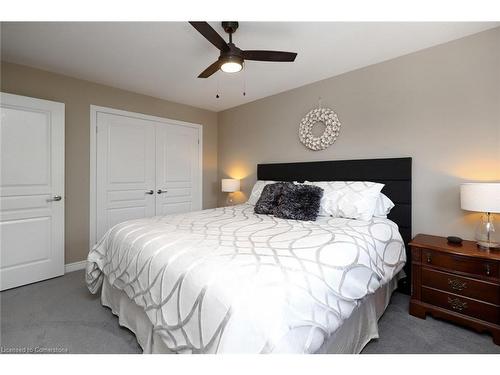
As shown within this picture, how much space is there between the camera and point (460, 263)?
182 cm

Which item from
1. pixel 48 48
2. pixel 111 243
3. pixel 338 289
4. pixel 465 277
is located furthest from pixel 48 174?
pixel 465 277

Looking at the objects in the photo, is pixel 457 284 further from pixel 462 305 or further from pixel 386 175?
pixel 386 175

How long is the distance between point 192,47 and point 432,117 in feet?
7.63

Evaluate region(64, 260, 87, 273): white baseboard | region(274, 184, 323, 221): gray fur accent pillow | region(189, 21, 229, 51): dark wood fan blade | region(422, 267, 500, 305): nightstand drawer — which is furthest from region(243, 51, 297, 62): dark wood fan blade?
region(64, 260, 87, 273): white baseboard

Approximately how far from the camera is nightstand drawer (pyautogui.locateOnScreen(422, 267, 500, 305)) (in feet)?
5.58

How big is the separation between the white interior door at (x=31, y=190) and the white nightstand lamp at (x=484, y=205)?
3915 millimetres

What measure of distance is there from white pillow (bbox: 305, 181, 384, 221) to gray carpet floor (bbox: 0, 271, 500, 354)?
2.86 ft

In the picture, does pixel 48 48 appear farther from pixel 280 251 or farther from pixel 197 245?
pixel 280 251

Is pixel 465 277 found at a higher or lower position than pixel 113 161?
lower

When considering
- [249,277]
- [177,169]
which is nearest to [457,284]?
[249,277]

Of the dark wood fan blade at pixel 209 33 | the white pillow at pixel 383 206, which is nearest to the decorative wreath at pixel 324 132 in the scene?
the white pillow at pixel 383 206

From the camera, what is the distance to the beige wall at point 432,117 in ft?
6.64
